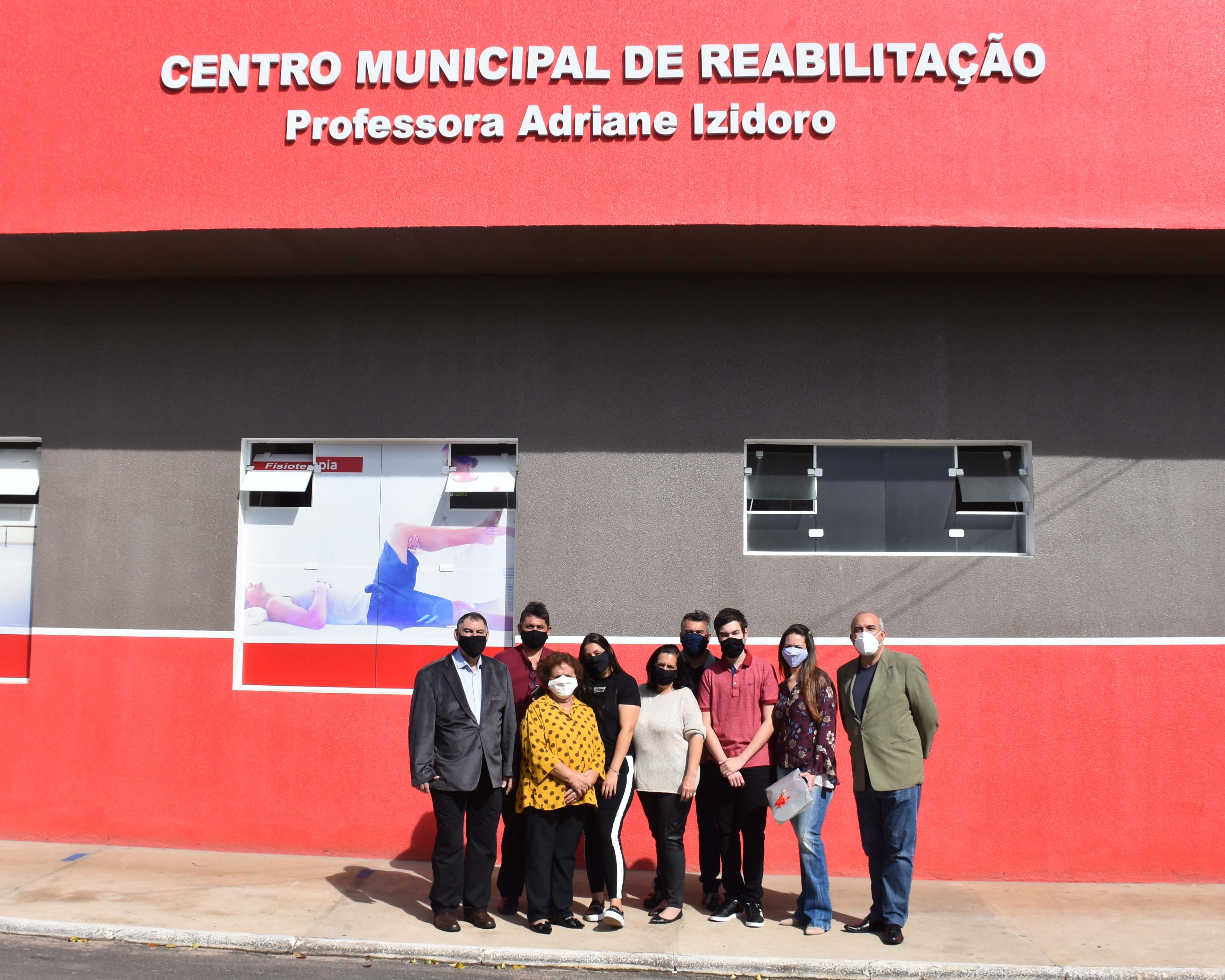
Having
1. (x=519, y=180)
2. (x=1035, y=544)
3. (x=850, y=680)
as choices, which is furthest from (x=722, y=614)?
(x=519, y=180)

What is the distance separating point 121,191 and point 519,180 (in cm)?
307

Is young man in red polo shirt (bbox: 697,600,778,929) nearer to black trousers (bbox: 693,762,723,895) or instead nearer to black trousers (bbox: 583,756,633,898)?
black trousers (bbox: 693,762,723,895)

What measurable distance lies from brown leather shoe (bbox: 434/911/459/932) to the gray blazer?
74cm

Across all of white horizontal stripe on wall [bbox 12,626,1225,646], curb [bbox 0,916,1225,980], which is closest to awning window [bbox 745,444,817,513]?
white horizontal stripe on wall [bbox 12,626,1225,646]

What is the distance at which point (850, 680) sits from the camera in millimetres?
6625

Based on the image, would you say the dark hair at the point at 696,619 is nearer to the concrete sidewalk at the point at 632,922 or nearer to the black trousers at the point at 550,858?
the black trousers at the point at 550,858

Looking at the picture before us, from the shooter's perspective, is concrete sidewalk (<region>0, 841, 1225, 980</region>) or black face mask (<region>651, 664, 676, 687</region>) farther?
black face mask (<region>651, 664, 676, 687</region>)

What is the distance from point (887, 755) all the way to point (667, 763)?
1.34 metres

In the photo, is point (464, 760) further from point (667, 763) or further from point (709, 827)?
point (709, 827)

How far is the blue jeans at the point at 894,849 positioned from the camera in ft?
20.9

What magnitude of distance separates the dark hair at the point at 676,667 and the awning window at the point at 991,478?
2962mm

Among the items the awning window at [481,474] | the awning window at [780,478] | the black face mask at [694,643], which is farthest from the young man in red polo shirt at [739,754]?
the awning window at [481,474]

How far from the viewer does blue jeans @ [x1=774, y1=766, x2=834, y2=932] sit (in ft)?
21.2

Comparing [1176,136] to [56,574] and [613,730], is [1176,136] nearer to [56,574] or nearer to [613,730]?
[613,730]
